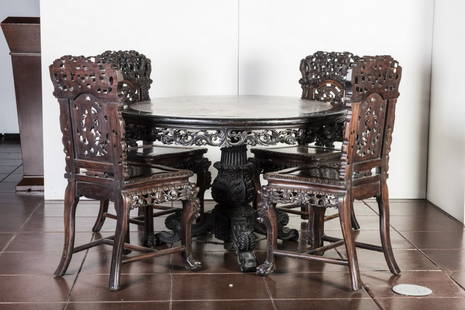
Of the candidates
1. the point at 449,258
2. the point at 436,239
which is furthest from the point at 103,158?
the point at 436,239

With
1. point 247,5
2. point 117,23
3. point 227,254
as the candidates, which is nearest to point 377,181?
point 227,254

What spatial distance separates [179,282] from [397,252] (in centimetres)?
141

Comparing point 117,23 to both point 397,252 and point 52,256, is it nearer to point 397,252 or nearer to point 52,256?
point 52,256

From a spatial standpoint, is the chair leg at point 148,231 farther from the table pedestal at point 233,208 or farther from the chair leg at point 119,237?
the chair leg at point 119,237

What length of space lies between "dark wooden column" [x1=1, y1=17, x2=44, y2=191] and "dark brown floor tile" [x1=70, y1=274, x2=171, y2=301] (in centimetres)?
257

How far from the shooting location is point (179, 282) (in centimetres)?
419

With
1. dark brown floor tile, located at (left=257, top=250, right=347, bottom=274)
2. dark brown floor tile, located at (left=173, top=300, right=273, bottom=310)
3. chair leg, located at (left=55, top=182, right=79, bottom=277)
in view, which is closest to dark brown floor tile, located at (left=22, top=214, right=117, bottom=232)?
chair leg, located at (left=55, top=182, right=79, bottom=277)

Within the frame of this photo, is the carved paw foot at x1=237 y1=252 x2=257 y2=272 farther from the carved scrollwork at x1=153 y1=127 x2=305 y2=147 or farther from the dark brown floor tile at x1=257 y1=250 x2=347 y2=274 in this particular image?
the carved scrollwork at x1=153 y1=127 x2=305 y2=147

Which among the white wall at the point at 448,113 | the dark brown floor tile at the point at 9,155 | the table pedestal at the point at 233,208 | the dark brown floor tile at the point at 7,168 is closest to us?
the table pedestal at the point at 233,208

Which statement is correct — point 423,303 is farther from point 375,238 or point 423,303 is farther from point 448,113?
point 448,113

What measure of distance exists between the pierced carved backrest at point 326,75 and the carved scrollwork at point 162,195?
148 cm

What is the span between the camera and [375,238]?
5.14 metres

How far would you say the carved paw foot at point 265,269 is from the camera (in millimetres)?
4301

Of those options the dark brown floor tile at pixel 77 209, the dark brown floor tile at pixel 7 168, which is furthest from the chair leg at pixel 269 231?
the dark brown floor tile at pixel 7 168
